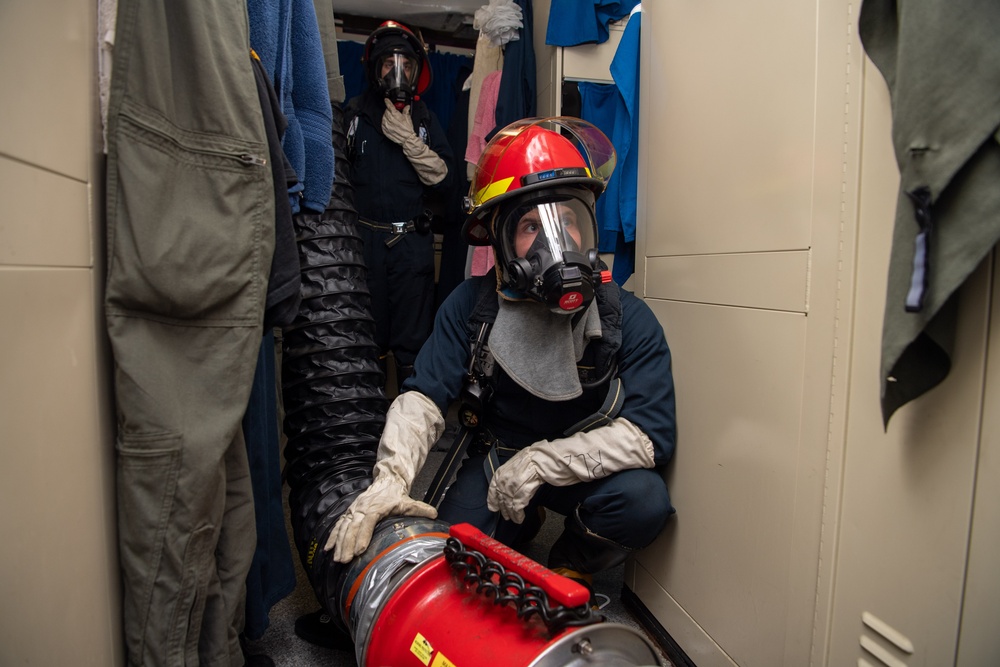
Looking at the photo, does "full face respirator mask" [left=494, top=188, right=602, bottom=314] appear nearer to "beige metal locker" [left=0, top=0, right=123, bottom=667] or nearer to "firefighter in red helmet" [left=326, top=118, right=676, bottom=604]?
"firefighter in red helmet" [left=326, top=118, right=676, bottom=604]

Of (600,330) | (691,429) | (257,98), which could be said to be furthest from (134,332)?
(691,429)

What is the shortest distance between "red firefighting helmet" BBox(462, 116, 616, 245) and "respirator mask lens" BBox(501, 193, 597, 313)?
0.05m

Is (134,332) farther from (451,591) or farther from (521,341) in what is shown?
(521,341)

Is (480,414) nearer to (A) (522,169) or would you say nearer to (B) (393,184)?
(A) (522,169)

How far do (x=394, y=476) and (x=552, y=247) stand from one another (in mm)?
668

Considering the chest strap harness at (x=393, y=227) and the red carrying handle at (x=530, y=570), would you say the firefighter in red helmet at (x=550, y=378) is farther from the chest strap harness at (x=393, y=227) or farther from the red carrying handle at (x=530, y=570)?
the chest strap harness at (x=393, y=227)

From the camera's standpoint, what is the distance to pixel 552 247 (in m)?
1.46

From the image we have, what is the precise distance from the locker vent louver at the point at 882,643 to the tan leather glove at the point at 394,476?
84cm

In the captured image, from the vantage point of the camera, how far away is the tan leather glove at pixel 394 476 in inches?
48.2

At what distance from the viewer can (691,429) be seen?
149cm

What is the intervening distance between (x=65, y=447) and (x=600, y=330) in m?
1.17

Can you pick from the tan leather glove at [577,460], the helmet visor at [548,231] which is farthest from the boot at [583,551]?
the helmet visor at [548,231]

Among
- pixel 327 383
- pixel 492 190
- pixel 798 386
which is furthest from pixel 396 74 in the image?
pixel 798 386

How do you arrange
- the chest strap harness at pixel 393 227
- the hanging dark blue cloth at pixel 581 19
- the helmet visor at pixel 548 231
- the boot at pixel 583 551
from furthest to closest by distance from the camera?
1. the chest strap harness at pixel 393 227
2. the hanging dark blue cloth at pixel 581 19
3. the boot at pixel 583 551
4. the helmet visor at pixel 548 231
